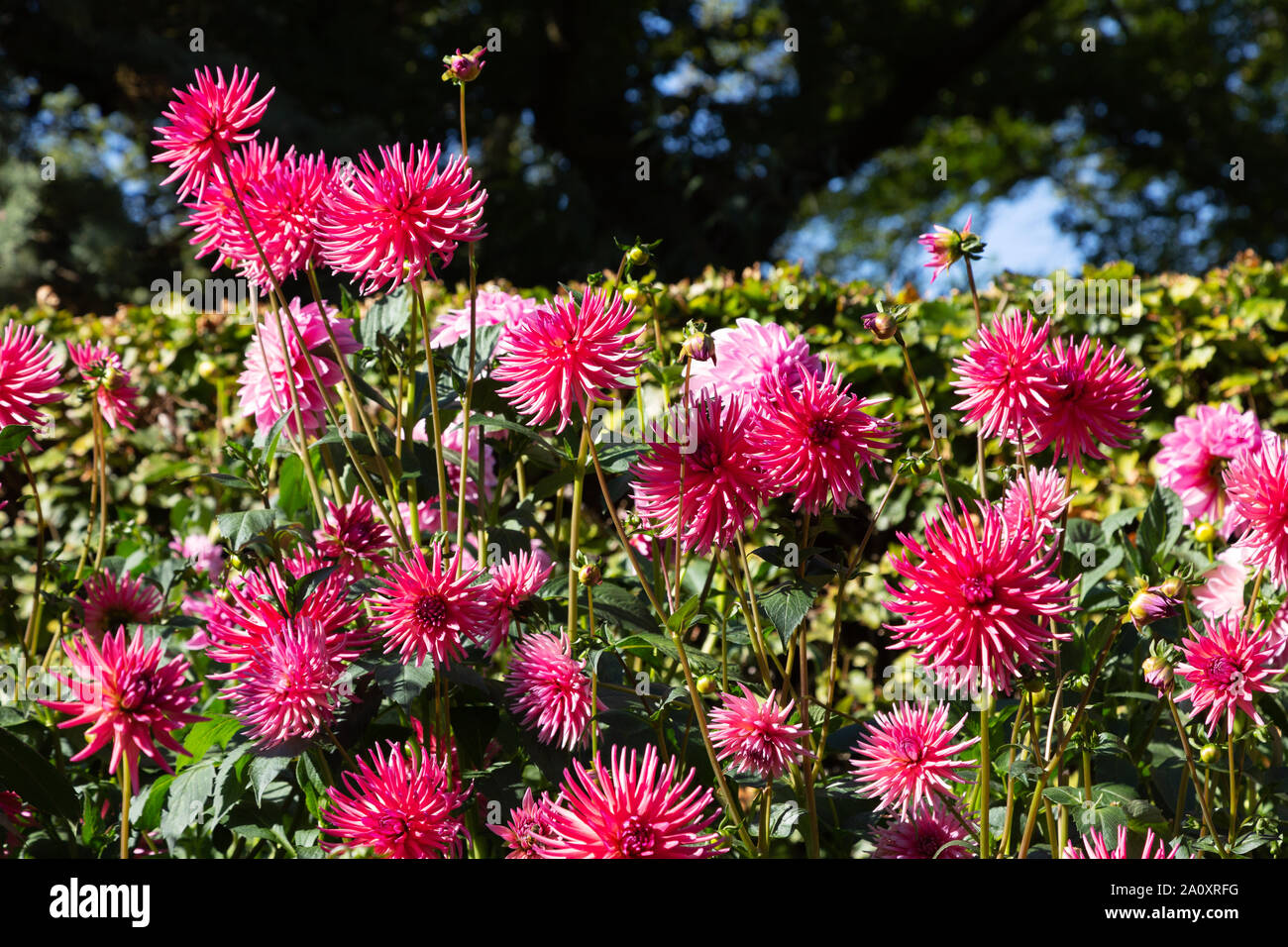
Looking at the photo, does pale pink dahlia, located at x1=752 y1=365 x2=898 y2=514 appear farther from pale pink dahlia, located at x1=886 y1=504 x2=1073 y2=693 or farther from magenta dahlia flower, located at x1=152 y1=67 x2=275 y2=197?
magenta dahlia flower, located at x1=152 y1=67 x2=275 y2=197

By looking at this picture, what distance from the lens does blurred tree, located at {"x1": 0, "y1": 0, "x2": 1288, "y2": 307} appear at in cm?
1065

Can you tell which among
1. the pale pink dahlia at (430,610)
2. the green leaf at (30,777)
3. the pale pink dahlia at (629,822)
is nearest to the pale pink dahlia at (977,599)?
the pale pink dahlia at (629,822)

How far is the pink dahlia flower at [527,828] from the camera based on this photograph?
1254 millimetres

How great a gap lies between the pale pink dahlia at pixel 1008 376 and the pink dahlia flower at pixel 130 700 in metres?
0.97

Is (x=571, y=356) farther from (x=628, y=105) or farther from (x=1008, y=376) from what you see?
(x=628, y=105)

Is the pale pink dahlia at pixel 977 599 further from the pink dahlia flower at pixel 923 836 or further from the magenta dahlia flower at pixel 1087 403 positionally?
the pink dahlia flower at pixel 923 836

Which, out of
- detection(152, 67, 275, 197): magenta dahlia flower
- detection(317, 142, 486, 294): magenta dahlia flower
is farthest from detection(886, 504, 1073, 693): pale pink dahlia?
detection(152, 67, 275, 197): magenta dahlia flower

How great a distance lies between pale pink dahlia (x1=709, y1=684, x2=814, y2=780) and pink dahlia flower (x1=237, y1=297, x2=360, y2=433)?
2.73ft

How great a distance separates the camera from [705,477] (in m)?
1.30

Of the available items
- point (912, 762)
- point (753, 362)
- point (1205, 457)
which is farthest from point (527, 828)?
point (1205, 457)

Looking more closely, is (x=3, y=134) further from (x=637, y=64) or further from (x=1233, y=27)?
(x=1233, y=27)

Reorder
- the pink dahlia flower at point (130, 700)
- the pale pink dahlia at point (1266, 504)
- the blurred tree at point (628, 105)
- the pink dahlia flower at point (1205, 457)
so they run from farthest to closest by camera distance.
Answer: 1. the blurred tree at point (628, 105)
2. the pink dahlia flower at point (1205, 457)
3. the pale pink dahlia at point (1266, 504)
4. the pink dahlia flower at point (130, 700)
